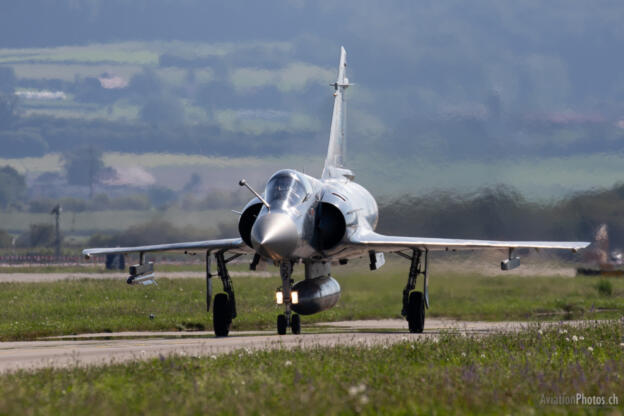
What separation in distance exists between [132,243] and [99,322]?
2362 centimetres

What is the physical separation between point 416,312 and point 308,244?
363 cm

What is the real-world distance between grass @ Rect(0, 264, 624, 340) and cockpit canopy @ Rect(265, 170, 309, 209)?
6408mm

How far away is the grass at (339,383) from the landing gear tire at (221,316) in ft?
26.7

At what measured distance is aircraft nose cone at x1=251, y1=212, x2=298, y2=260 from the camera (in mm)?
18297

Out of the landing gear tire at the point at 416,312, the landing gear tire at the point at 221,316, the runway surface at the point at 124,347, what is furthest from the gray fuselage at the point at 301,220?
the landing gear tire at the point at 221,316

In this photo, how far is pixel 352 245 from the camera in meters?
21.3

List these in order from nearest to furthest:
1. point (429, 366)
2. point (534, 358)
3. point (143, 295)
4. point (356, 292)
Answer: point (429, 366) → point (534, 358) → point (356, 292) → point (143, 295)

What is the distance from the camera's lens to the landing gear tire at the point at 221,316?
851 inches

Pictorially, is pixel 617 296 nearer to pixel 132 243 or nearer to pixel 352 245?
pixel 352 245

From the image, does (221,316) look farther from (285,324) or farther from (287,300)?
(287,300)

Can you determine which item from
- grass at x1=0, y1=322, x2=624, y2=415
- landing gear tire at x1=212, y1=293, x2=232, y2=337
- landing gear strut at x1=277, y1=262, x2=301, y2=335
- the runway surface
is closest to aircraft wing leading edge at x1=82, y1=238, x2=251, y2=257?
landing gear tire at x1=212, y1=293, x2=232, y2=337

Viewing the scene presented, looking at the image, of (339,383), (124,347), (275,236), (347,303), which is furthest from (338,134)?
(339,383)

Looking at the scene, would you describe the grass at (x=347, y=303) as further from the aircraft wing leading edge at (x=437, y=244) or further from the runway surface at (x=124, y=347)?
the aircraft wing leading edge at (x=437, y=244)

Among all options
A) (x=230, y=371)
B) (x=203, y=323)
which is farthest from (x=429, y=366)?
(x=203, y=323)
